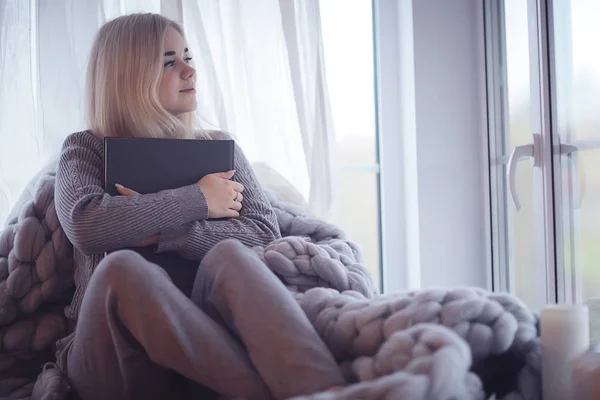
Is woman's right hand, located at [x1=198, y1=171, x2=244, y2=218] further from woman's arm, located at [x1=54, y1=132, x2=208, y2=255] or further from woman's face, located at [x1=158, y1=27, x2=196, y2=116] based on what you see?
woman's face, located at [x1=158, y1=27, x2=196, y2=116]

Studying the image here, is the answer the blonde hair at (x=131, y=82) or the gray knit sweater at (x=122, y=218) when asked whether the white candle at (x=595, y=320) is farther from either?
the blonde hair at (x=131, y=82)

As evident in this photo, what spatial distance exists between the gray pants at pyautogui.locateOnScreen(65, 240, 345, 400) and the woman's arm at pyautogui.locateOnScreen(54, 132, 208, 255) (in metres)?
0.23

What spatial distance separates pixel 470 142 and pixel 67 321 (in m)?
1.21

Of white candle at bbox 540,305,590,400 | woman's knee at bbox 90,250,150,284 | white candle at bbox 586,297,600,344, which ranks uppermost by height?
woman's knee at bbox 90,250,150,284

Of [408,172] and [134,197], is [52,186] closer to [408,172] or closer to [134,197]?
[134,197]

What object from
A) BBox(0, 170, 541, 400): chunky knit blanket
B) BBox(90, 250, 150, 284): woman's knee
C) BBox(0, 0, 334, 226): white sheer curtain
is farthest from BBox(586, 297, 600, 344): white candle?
BBox(90, 250, 150, 284): woman's knee

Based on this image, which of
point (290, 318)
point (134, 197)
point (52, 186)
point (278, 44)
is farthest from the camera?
point (278, 44)

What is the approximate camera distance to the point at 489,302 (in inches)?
33.9

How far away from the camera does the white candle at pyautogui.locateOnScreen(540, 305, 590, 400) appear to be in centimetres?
80

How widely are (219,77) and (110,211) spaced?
710 millimetres

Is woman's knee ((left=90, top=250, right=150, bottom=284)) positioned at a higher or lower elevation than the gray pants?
higher

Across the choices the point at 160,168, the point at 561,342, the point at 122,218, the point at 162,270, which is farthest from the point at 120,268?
the point at 561,342

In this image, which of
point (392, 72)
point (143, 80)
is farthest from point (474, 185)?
point (143, 80)

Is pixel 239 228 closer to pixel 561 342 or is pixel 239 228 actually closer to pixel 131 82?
pixel 131 82
